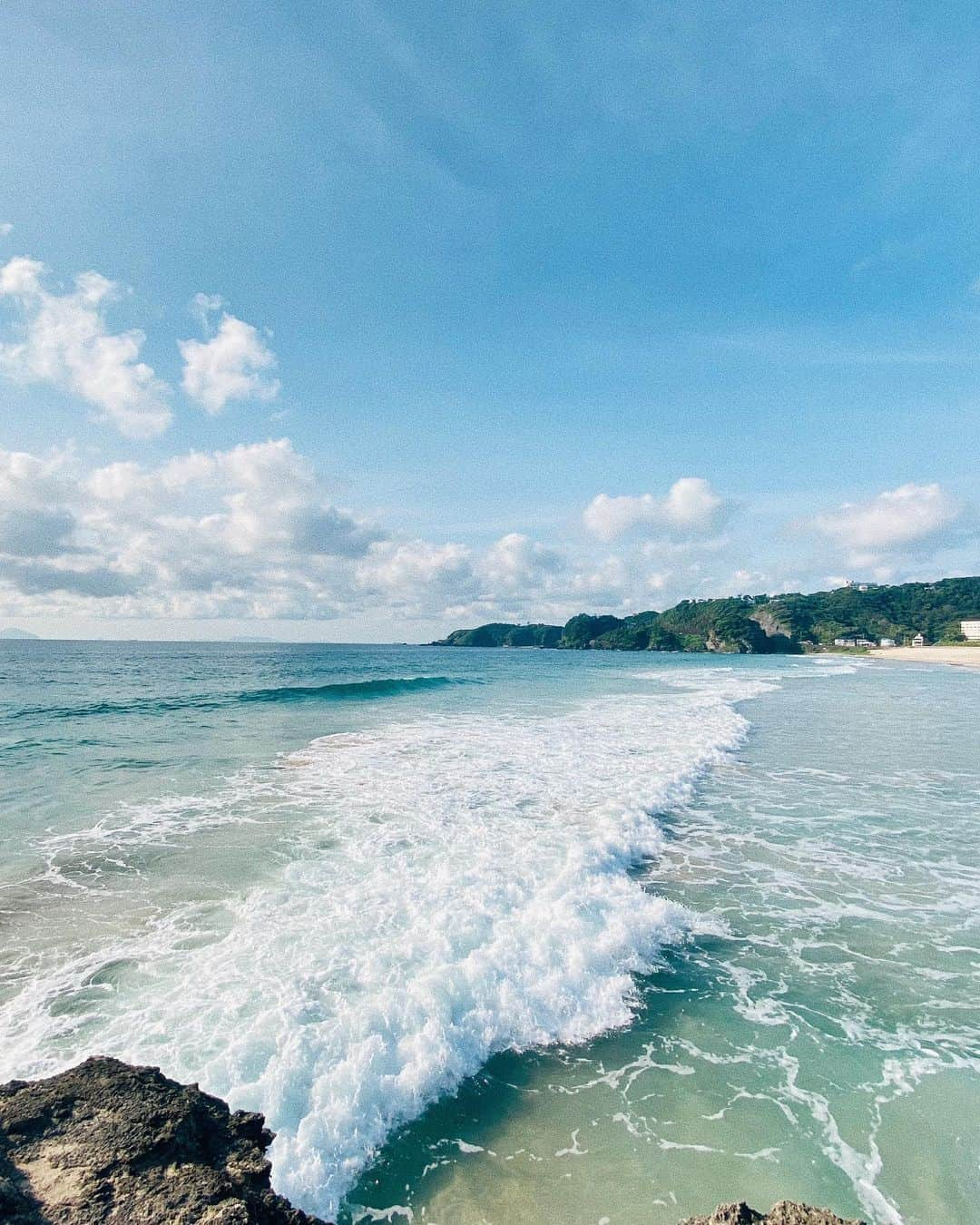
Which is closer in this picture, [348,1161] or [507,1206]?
[507,1206]

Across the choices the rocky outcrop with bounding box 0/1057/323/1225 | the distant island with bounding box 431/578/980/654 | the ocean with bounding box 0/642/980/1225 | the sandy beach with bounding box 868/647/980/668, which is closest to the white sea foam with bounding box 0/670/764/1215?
the ocean with bounding box 0/642/980/1225

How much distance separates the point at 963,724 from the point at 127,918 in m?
30.2

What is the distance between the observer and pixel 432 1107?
15.3 feet

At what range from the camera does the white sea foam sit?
475 centimetres

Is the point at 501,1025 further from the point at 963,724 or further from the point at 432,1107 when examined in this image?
the point at 963,724

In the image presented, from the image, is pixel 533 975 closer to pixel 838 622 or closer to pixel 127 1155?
pixel 127 1155

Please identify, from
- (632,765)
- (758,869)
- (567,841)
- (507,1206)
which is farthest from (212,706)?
(507,1206)

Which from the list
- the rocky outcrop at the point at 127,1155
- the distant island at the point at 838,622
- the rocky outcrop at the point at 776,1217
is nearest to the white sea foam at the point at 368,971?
the rocky outcrop at the point at 127,1155

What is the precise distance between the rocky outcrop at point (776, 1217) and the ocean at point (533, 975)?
129 cm

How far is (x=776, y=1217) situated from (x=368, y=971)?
4563 mm

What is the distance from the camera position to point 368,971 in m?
6.29

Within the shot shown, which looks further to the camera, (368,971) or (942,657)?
(942,657)

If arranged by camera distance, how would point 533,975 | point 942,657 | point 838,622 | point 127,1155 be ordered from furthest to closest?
point 838,622 → point 942,657 → point 533,975 → point 127,1155

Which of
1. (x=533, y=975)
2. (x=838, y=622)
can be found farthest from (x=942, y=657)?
(x=533, y=975)
